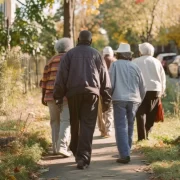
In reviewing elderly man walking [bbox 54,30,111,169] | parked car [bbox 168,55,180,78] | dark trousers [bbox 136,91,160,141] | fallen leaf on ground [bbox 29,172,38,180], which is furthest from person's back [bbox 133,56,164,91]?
parked car [bbox 168,55,180,78]

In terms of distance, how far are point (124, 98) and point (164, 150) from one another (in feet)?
3.90

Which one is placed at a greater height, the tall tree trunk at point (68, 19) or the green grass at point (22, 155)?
the tall tree trunk at point (68, 19)

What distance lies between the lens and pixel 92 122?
7895 mm

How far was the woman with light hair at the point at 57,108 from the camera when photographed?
28.3 ft

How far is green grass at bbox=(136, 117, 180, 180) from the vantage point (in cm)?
723

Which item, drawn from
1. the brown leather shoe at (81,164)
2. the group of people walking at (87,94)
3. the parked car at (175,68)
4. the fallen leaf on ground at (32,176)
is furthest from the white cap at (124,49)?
the parked car at (175,68)

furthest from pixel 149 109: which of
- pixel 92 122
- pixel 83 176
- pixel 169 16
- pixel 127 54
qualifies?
pixel 169 16

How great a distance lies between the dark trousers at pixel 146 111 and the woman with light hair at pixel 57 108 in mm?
1685

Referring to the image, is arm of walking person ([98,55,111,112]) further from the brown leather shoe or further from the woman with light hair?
the brown leather shoe

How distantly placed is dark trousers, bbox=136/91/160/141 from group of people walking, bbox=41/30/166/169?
0.02 m

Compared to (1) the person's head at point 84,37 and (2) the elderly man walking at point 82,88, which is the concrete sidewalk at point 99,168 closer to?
(2) the elderly man walking at point 82,88

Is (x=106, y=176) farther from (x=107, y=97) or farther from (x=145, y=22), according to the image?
(x=145, y=22)

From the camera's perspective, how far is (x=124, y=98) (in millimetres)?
8422

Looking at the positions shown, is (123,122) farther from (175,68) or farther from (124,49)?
(175,68)
